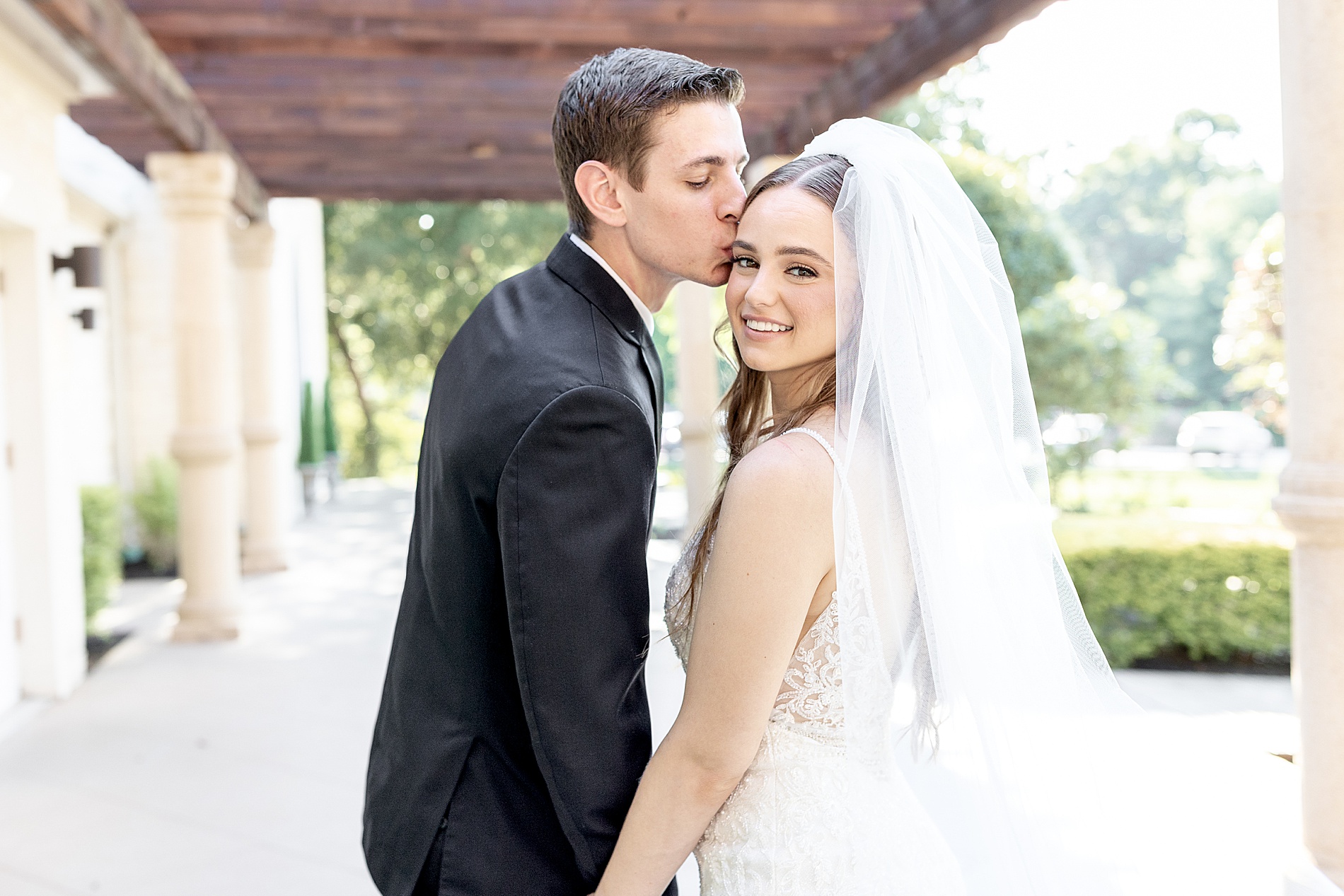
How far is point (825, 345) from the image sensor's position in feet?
5.90

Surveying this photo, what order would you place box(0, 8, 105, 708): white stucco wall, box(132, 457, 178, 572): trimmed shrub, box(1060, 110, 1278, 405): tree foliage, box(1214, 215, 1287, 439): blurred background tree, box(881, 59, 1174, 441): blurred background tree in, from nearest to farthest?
box(0, 8, 105, 708): white stucco wall < box(1214, 215, 1287, 439): blurred background tree < box(132, 457, 178, 572): trimmed shrub < box(881, 59, 1174, 441): blurred background tree < box(1060, 110, 1278, 405): tree foliage

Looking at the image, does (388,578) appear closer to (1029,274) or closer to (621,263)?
(1029,274)

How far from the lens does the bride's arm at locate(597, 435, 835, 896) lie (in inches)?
59.8

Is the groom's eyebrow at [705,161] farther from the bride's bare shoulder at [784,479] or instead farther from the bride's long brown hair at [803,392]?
the bride's bare shoulder at [784,479]

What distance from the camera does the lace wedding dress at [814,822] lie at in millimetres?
1724

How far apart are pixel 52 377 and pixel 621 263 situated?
5.54 m

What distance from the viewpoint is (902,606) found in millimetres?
1752

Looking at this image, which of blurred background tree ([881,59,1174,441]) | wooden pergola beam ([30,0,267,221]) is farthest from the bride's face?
blurred background tree ([881,59,1174,441])

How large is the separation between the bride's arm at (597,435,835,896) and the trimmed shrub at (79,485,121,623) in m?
7.00

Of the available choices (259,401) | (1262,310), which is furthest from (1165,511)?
(259,401)

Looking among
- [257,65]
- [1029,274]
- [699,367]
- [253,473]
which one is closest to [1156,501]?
[1029,274]

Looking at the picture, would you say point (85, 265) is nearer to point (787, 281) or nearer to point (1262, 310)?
point (787, 281)

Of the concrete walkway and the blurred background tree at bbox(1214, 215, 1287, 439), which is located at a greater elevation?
the blurred background tree at bbox(1214, 215, 1287, 439)

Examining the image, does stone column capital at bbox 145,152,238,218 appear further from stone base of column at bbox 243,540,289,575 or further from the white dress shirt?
the white dress shirt
